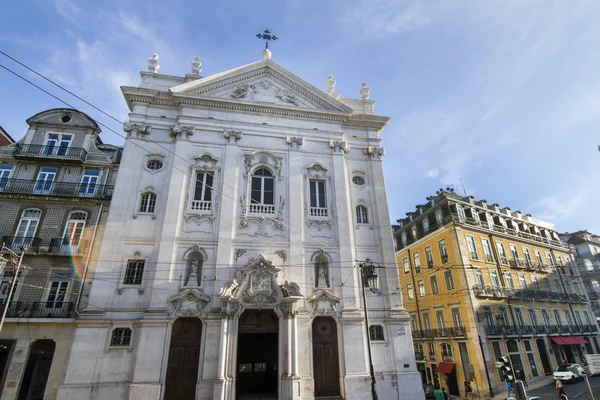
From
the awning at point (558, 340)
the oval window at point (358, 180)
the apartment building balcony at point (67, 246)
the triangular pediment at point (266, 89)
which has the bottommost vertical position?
the awning at point (558, 340)

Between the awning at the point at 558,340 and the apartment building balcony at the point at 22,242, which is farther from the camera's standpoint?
the awning at the point at 558,340

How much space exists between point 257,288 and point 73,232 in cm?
1044

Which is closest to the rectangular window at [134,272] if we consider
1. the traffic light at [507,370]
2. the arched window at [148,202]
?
the arched window at [148,202]

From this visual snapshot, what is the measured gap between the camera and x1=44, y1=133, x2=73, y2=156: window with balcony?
20027 millimetres

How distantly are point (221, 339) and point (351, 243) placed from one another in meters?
8.58

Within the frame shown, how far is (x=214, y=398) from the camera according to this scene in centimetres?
1467

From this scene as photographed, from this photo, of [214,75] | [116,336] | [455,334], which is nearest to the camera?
[116,336]

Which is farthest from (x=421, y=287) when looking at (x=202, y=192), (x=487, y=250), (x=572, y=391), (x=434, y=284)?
(x=202, y=192)

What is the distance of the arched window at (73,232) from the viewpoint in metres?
17.7

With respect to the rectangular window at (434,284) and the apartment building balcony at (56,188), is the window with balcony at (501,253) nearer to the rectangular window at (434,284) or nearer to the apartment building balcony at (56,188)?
the rectangular window at (434,284)

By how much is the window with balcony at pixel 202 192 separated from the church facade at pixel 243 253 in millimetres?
75

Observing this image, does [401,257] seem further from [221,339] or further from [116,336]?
[116,336]

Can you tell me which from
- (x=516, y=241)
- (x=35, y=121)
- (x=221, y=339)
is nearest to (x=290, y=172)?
(x=221, y=339)

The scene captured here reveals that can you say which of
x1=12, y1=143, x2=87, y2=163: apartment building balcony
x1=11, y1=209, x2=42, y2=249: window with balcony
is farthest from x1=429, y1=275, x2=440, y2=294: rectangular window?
x1=11, y1=209, x2=42, y2=249: window with balcony
